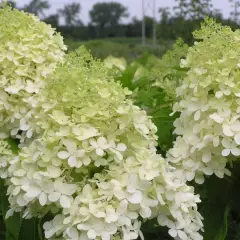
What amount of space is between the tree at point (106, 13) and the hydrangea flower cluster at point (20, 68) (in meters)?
8.50

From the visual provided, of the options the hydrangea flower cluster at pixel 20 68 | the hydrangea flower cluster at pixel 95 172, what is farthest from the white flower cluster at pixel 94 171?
the hydrangea flower cluster at pixel 20 68

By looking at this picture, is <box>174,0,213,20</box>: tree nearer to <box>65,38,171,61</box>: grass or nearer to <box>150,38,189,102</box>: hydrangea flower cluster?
<box>150,38,189,102</box>: hydrangea flower cluster

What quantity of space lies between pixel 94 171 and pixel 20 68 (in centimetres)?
44

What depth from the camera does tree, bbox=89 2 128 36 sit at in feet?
32.5

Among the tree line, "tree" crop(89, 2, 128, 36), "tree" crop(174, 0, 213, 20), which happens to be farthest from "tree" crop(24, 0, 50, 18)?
"tree" crop(174, 0, 213, 20)

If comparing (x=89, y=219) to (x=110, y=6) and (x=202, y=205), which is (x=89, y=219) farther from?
(x=110, y=6)

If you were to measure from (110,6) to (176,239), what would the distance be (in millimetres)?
9125

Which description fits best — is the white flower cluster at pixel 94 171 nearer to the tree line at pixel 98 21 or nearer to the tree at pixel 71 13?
the tree line at pixel 98 21

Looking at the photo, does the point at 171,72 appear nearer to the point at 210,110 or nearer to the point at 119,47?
the point at 210,110

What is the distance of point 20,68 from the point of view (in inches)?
54.9

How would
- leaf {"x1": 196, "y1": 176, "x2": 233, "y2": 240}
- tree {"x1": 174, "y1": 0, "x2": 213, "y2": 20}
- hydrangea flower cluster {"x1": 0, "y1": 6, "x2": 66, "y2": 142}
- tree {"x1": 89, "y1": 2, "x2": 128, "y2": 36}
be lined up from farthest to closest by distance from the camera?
tree {"x1": 89, "y1": 2, "x2": 128, "y2": 36}
tree {"x1": 174, "y1": 0, "x2": 213, "y2": 20}
hydrangea flower cluster {"x1": 0, "y1": 6, "x2": 66, "y2": 142}
leaf {"x1": 196, "y1": 176, "x2": 233, "y2": 240}

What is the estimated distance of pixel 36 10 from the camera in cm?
820

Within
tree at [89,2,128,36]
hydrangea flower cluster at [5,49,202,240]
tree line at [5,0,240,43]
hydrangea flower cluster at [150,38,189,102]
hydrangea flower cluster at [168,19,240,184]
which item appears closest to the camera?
hydrangea flower cluster at [5,49,202,240]

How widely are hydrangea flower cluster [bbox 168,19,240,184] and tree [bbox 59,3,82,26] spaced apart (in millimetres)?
8086
